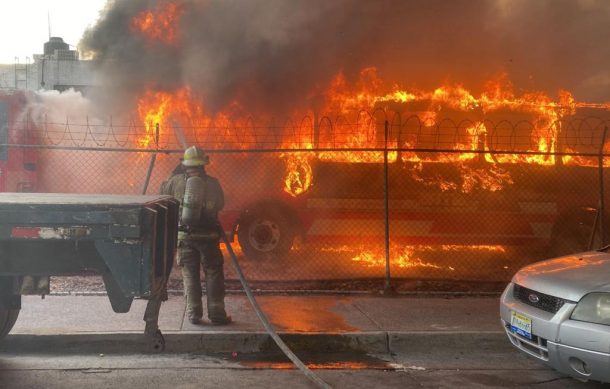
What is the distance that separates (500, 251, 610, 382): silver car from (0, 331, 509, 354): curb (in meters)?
1.04

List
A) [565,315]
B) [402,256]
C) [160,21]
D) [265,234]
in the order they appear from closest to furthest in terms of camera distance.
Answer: [565,315], [265,234], [402,256], [160,21]

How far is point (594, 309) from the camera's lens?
13.0 feet

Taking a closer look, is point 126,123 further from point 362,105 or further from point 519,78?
point 519,78

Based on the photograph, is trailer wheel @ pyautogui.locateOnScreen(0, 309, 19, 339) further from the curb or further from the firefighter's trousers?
the firefighter's trousers

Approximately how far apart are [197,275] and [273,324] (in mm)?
929

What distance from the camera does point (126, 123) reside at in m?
10.8

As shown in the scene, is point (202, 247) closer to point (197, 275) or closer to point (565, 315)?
point (197, 275)

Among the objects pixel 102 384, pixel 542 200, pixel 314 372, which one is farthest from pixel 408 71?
pixel 102 384

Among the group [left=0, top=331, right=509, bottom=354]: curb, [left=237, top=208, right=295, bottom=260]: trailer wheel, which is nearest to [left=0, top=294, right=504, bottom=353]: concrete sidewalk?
[left=0, top=331, right=509, bottom=354]: curb

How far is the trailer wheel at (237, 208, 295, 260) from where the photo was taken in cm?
913

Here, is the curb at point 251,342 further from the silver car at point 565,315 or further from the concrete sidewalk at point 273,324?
the silver car at point 565,315

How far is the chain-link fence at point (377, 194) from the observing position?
8883 mm

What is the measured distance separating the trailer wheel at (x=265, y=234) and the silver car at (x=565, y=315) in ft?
15.6

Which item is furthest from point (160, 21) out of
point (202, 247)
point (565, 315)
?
point (565, 315)
